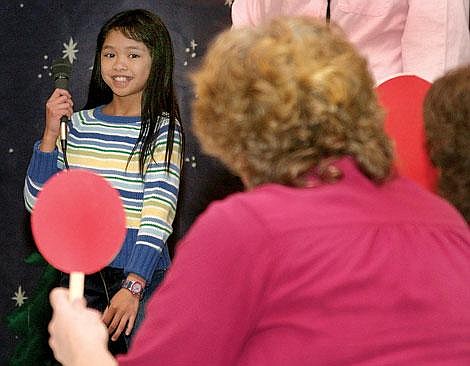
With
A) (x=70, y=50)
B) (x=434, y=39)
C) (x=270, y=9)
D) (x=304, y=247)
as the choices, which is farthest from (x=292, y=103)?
(x=70, y=50)

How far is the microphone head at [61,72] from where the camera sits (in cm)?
247

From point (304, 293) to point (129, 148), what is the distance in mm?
1393

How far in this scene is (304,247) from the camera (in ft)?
3.62

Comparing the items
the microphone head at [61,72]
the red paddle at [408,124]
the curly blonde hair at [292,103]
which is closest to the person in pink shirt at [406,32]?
the red paddle at [408,124]

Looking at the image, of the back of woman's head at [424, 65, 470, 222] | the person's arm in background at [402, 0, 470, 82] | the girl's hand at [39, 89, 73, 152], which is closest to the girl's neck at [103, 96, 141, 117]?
the girl's hand at [39, 89, 73, 152]

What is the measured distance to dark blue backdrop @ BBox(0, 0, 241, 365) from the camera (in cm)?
269

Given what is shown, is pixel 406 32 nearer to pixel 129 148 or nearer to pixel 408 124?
pixel 408 124

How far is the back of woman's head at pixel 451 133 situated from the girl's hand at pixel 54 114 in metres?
1.26

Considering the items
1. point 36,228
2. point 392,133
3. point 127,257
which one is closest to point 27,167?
point 127,257

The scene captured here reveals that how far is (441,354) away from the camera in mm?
1131

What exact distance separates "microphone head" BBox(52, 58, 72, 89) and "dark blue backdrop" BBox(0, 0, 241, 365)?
8.5 inches

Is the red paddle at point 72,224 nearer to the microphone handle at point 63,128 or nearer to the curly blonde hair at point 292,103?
the curly blonde hair at point 292,103

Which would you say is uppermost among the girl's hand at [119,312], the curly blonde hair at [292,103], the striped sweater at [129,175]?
the curly blonde hair at [292,103]

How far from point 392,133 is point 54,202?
0.76 m
